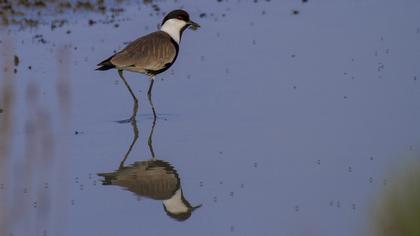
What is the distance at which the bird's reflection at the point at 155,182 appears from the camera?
8.80 m

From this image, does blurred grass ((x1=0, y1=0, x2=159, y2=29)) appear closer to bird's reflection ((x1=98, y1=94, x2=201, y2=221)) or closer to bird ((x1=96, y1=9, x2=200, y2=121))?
bird ((x1=96, y1=9, x2=200, y2=121))

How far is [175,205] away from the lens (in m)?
8.89

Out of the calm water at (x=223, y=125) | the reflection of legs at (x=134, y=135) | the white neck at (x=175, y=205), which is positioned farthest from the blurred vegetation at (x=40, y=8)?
the white neck at (x=175, y=205)

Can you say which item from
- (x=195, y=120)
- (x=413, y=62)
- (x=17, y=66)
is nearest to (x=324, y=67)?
(x=413, y=62)

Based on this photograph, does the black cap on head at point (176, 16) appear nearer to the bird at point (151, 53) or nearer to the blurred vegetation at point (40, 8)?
the bird at point (151, 53)

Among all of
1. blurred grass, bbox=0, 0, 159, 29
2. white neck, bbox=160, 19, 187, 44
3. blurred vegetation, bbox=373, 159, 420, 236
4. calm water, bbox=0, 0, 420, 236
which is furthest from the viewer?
blurred grass, bbox=0, 0, 159, 29

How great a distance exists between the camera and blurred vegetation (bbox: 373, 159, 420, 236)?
565 cm

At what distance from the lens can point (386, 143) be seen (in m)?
10.7

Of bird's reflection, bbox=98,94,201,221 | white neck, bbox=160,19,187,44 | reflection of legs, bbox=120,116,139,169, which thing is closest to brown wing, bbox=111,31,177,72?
white neck, bbox=160,19,187,44

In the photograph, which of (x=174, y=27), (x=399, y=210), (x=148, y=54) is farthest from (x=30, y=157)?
(x=174, y=27)

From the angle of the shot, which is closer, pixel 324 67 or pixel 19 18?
pixel 324 67

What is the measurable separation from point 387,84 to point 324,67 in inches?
54.2

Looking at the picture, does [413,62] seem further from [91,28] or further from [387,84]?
[91,28]

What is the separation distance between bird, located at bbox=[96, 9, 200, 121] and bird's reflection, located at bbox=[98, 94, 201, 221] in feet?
6.70
